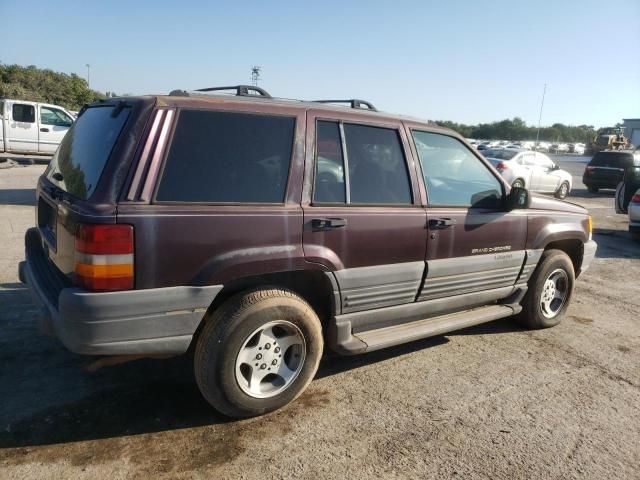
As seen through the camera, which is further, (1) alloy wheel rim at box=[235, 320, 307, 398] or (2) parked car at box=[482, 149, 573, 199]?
(2) parked car at box=[482, 149, 573, 199]

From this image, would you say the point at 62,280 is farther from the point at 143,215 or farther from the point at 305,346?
the point at 305,346

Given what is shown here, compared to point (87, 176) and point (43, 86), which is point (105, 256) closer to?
point (87, 176)

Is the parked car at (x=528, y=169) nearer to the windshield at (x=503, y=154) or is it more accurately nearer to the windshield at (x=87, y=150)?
the windshield at (x=503, y=154)

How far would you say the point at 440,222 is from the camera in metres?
3.69

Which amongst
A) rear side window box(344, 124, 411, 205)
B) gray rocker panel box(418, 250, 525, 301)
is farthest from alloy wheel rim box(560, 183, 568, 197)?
rear side window box(344, 124, 411, 205)

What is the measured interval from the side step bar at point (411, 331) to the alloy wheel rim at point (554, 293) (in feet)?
1.63

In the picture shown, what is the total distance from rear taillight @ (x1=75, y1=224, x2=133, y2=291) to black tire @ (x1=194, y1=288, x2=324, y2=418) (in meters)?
0.55

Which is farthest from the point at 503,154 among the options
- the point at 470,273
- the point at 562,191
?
the point at 470,273

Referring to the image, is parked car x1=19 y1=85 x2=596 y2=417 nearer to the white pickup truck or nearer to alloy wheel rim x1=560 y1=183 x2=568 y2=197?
alloy wheel rim x1=560 y1=183 x2=568 y2=197

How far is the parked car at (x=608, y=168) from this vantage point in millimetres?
17609

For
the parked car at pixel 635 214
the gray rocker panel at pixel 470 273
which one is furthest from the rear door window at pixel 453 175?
the parked car at pixel 635 214

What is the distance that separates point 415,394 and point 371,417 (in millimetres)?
462

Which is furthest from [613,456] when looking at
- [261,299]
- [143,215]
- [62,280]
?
[62,280]

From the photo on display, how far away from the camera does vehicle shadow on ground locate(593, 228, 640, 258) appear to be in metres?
8.48
